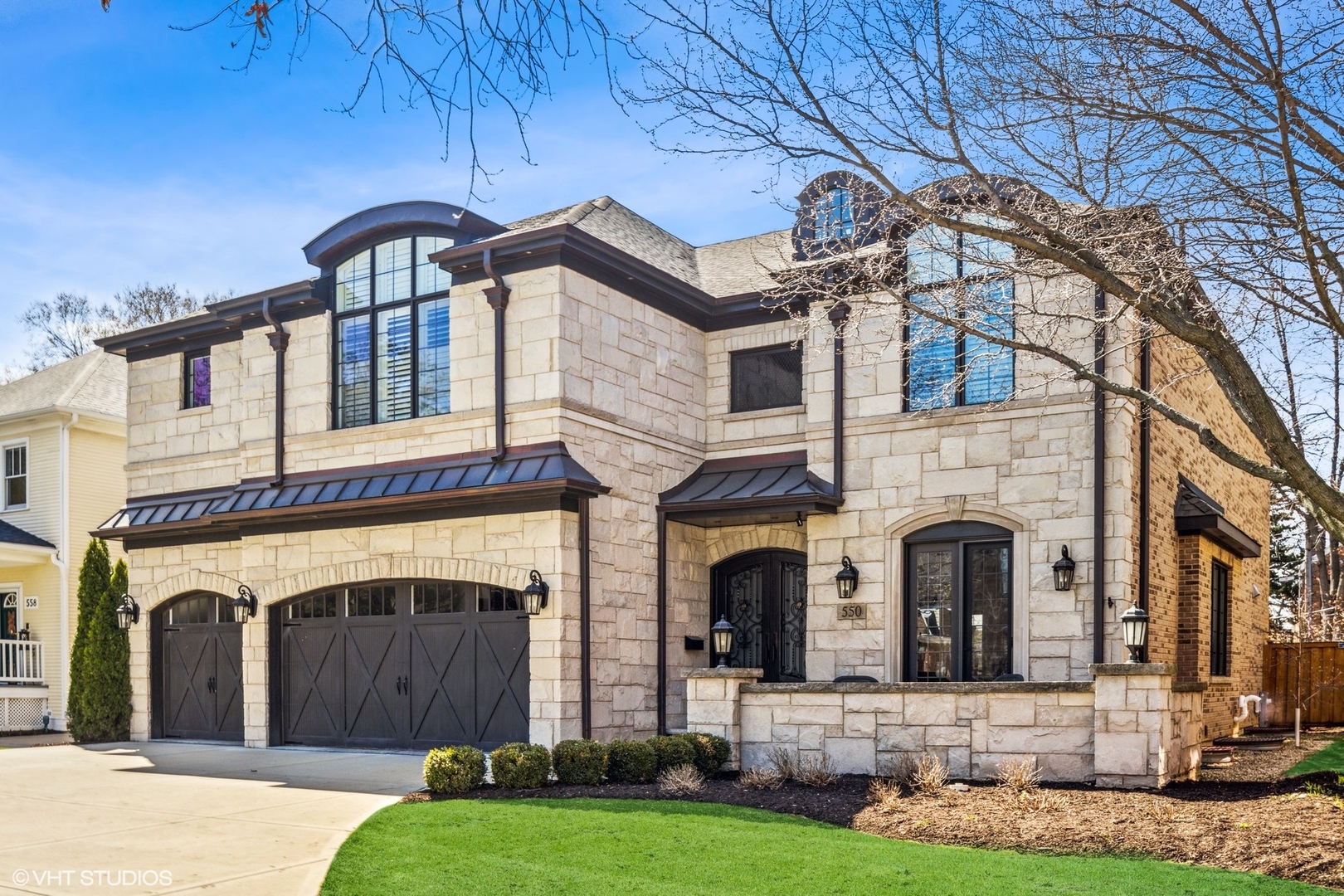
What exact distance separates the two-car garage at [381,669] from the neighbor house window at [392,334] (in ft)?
8.01

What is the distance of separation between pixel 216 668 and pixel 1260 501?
19.0 meters

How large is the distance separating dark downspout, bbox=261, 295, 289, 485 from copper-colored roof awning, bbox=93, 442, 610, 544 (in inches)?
8.9

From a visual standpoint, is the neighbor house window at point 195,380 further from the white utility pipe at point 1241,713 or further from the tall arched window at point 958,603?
the white utility pipe at point 1241,713

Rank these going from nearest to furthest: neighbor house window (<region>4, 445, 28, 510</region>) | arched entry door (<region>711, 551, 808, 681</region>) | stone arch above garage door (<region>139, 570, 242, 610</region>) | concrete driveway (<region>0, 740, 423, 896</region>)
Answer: concrete driveway (<region>0, 740, 423, 896</region>), arched entry door (<region>711, 551, 808, 681</region>), stone arch above garage door (<region>139, 570, 242, 610</region>), neighbor house window (<region>4, 445, 28, 510</region>)

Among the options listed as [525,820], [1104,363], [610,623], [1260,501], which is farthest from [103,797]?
[1260,501]

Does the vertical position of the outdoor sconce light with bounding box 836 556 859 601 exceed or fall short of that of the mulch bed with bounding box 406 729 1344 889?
it exceeds it

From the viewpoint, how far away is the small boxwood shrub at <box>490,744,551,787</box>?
38.3 ft

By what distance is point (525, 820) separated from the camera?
32.0 ft

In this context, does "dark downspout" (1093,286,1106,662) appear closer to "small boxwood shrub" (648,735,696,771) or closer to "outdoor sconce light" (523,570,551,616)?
"small boxwood shrub" (648,735,696,771)

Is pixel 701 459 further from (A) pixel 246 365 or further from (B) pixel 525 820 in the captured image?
(B) pixel 525 820

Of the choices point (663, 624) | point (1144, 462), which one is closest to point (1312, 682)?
point (1144, 462)

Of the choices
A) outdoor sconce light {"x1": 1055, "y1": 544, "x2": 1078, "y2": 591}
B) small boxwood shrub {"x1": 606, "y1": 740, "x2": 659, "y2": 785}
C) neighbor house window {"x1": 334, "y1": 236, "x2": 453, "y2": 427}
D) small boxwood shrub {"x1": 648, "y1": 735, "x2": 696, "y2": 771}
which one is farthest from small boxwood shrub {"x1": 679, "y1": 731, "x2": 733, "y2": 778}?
neighbor house window {"x1": 334, "y1": 236, "x2": 453, "y2": 427}

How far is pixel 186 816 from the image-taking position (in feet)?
34.2

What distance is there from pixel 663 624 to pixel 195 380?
8974 mm
